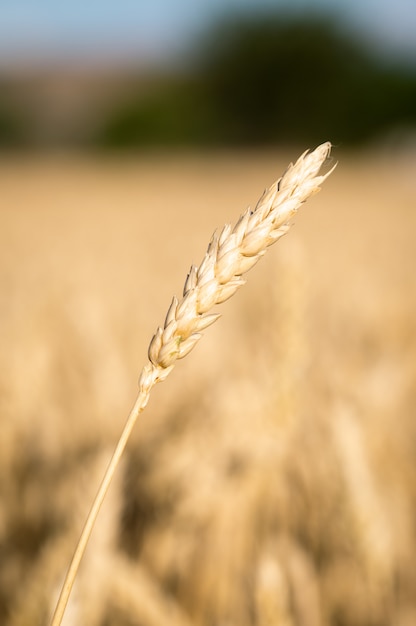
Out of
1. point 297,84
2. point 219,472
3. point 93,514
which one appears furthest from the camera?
point 297,84

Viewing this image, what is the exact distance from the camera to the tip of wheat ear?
13.9 inches

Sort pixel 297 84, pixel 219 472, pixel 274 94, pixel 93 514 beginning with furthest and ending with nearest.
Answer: pixel 274 94 < pixel 297 84 < pixel 219 472 < pixel 93 514

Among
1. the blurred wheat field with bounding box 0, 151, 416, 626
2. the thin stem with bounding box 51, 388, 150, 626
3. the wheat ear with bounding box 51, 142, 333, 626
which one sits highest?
the wheat ear with bounding box 51, 142, 333, 626

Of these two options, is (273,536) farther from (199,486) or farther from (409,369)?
(409,369)

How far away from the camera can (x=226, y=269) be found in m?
0.36

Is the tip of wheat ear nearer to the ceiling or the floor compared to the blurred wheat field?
nearer to the ceiling

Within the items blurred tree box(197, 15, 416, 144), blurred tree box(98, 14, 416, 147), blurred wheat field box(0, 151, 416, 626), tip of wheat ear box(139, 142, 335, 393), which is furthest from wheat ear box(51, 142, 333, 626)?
blurred tree box(197, 15, 416, 144)

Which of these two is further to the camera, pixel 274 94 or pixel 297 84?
pixel 274 94

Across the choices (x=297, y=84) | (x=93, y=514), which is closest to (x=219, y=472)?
(x=93, y=514)

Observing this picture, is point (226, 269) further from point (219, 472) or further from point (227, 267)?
point (219, 472)

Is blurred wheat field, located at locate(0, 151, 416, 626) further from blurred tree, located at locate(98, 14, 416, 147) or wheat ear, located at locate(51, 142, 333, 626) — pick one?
blurred tree, located at locate(98, 14, 416, 147)

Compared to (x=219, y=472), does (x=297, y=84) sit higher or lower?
lower

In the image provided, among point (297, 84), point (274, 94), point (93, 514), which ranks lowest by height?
point (297, 84)

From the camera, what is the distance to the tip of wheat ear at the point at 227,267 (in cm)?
35
